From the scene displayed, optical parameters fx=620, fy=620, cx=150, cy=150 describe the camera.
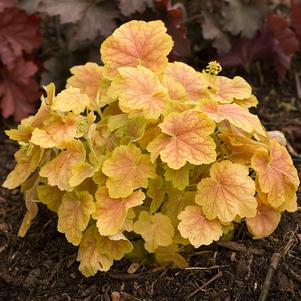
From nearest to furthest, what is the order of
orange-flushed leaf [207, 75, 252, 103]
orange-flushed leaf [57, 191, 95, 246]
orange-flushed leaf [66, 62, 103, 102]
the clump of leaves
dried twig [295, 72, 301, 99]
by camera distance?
orange-flushed leaf [57, 191, 95, 246]
orange-flushed leaf [207, 75, 252, 103]
orange-flushed leaf [66, 62, 103, 102]
the clump of leaves
dried twig [295, 72, 301, 99]

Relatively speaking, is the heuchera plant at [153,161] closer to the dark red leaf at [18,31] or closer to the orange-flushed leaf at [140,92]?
the orange-flushed leaf at [140,92]

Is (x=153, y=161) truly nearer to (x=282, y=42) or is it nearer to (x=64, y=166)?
(x=64, y=166)

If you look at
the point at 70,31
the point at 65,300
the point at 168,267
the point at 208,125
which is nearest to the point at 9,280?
the point at 65,300

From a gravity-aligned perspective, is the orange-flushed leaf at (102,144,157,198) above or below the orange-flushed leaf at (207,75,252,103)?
below

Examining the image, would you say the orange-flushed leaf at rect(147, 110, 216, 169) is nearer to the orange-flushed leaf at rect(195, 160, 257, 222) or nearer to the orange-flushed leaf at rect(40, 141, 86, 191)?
the orange-flushed leaf at rect(195, 160, 257, 222)

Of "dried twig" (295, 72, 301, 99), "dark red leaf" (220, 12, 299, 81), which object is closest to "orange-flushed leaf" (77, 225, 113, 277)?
"dark red leaf" (220, 12, 299, 81)
